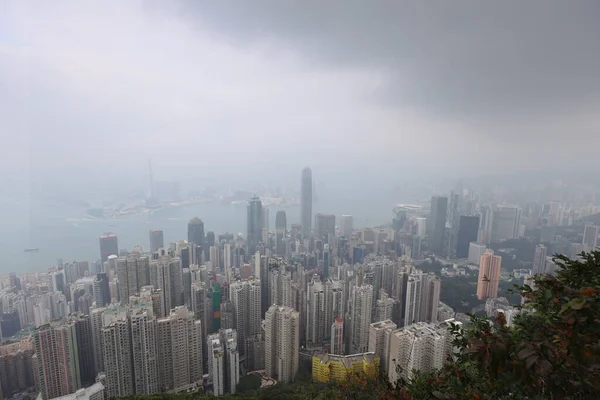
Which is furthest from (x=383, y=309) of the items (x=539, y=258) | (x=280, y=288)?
(x=539, y=258)

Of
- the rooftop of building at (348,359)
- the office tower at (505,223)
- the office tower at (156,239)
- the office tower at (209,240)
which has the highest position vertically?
the office tower at (505,223)

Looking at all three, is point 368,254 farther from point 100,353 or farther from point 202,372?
point 100,353

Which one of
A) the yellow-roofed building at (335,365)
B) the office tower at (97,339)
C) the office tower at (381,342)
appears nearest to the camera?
the yellow-roofed building at (335,365)

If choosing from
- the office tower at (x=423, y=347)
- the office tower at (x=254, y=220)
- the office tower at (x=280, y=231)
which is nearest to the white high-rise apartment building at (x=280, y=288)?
the office tower at (x=423, y=347)

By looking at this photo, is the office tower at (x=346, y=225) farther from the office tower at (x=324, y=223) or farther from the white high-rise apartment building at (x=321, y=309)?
the white high-rise apartment building at (x=321, y=309)

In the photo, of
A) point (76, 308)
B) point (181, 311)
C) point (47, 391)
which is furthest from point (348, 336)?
point (76, 308)

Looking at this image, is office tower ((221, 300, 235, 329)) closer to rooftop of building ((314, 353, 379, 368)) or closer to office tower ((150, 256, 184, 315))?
office tower ((150, 256, 184, 315))

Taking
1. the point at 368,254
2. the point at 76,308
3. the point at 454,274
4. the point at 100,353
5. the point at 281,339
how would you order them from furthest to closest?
the point at 368,254
the point at 454,274
the point at 76,308
the point at 281,339
the point at 100,353
